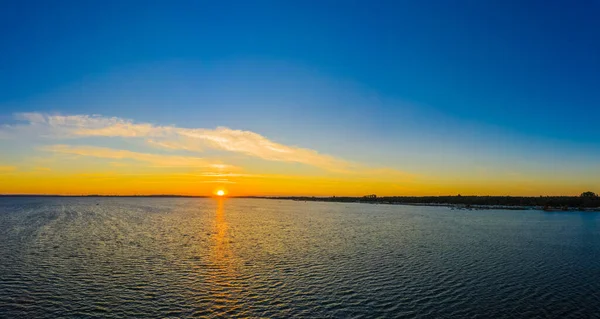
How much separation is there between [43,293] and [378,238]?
53925 mm

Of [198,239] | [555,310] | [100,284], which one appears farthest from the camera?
[198,239]

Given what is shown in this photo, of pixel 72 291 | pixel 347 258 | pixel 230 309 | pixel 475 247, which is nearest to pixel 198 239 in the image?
pixel 347 258

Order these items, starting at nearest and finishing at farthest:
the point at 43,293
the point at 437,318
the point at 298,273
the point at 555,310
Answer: the point at 437,318 → the point at 555,310 → the point at 43,293 → the point at 298,273

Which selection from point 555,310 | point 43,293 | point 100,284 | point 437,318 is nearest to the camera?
point 437,318

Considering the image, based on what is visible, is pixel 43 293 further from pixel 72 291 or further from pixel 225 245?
pixel 225 245

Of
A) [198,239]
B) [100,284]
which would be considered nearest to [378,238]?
[198,239]

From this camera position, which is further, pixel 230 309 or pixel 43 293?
pixel 43 293

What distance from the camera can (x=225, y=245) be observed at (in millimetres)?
58656

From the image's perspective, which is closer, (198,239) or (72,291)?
(72,291)

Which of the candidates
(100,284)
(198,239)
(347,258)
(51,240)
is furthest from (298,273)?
(51,240)

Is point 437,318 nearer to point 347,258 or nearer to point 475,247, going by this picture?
point 347,258

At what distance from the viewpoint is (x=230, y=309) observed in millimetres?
27203

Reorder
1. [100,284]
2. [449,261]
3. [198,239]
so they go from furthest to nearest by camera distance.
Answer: [198,239] → [449,261] → [100,284]

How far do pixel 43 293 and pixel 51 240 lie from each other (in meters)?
35.8
